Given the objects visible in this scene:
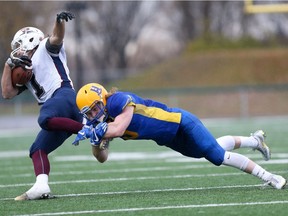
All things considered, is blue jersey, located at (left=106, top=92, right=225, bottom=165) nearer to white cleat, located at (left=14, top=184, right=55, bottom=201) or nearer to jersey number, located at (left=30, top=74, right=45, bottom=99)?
white cleat, located at (left=14, top=184, right=55, bottom=201)

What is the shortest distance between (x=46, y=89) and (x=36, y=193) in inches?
38.6

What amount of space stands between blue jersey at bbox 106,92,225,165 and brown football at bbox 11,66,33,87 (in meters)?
0.95

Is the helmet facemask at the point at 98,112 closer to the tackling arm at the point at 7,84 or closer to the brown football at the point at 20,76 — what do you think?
the brown football at the point at 20,76

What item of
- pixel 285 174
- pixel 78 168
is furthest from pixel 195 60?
pixel 285 174

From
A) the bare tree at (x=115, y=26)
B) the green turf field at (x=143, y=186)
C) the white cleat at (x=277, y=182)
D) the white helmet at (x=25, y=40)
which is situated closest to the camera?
the green turf field at (x=143, y=186)

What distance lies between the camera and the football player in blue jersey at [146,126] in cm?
671

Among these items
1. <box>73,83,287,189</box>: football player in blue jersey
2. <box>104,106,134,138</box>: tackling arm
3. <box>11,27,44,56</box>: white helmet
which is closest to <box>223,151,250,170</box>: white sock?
<box>73,83,287,189</box>: football player in blue jersey

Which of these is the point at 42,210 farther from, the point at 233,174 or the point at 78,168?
the point at 78,168

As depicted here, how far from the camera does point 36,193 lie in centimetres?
702

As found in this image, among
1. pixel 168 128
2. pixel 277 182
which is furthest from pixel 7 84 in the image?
pixel 277 182

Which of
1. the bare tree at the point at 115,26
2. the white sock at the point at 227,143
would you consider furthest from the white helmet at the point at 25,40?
the bare tree at the point at 115,26

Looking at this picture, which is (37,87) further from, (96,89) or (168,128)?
(168,128)

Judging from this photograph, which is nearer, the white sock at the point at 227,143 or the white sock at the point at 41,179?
the white sock at the point at 41,179

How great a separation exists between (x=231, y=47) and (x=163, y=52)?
41.4 feet
